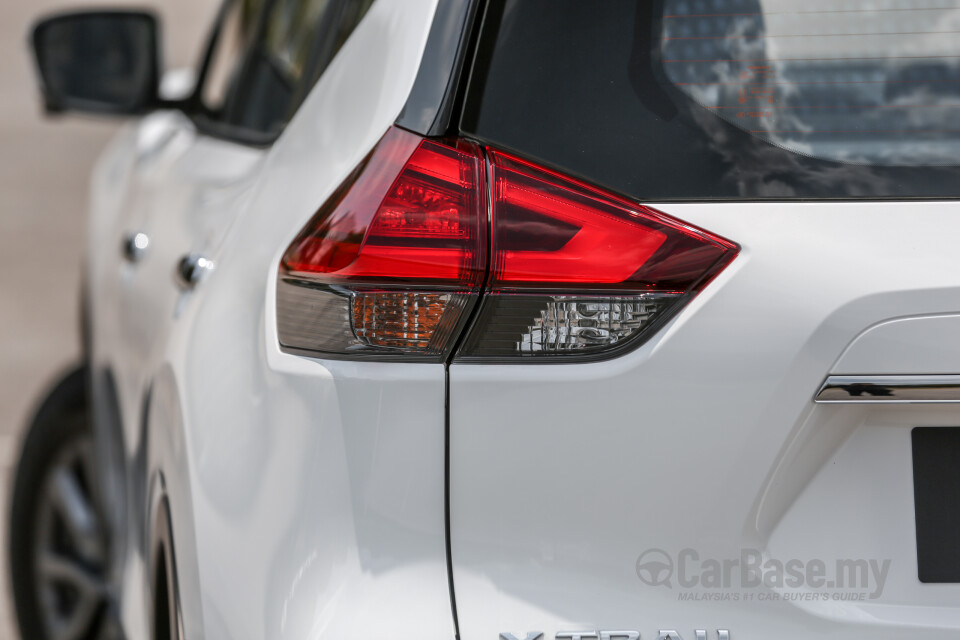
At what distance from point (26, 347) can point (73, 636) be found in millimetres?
3182

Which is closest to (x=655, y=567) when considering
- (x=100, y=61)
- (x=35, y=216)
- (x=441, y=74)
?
(x=441, y=74)

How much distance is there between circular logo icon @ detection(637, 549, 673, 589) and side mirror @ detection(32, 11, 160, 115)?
199cm

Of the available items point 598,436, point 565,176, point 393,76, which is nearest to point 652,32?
point 565,176

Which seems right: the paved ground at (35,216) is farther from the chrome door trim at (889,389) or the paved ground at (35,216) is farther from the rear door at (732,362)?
the chrome door trim at (889,389)

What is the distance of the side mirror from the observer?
106 inches

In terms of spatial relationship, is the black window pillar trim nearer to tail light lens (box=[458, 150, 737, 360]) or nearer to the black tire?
tail light lens (box=[458, 150, 737, 360])

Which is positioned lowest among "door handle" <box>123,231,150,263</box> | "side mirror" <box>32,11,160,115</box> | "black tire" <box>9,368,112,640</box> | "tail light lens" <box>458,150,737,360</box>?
"black tire" <box>9,368,112,640</box>

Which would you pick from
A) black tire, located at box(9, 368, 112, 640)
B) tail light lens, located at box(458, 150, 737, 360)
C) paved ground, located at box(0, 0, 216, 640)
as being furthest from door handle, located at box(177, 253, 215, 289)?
paved ground, located at box(0, 0, 216, 640)

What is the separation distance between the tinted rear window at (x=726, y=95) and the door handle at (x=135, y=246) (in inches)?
44.7

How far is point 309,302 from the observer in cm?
129

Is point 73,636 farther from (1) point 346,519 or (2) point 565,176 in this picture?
(2) point 565,176

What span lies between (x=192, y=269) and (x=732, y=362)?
3.04ft

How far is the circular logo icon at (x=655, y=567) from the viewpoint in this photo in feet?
4.02

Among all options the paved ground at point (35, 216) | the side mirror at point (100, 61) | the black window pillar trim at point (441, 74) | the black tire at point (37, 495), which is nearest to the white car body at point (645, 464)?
the black window pillar trim at point (441, 74)
